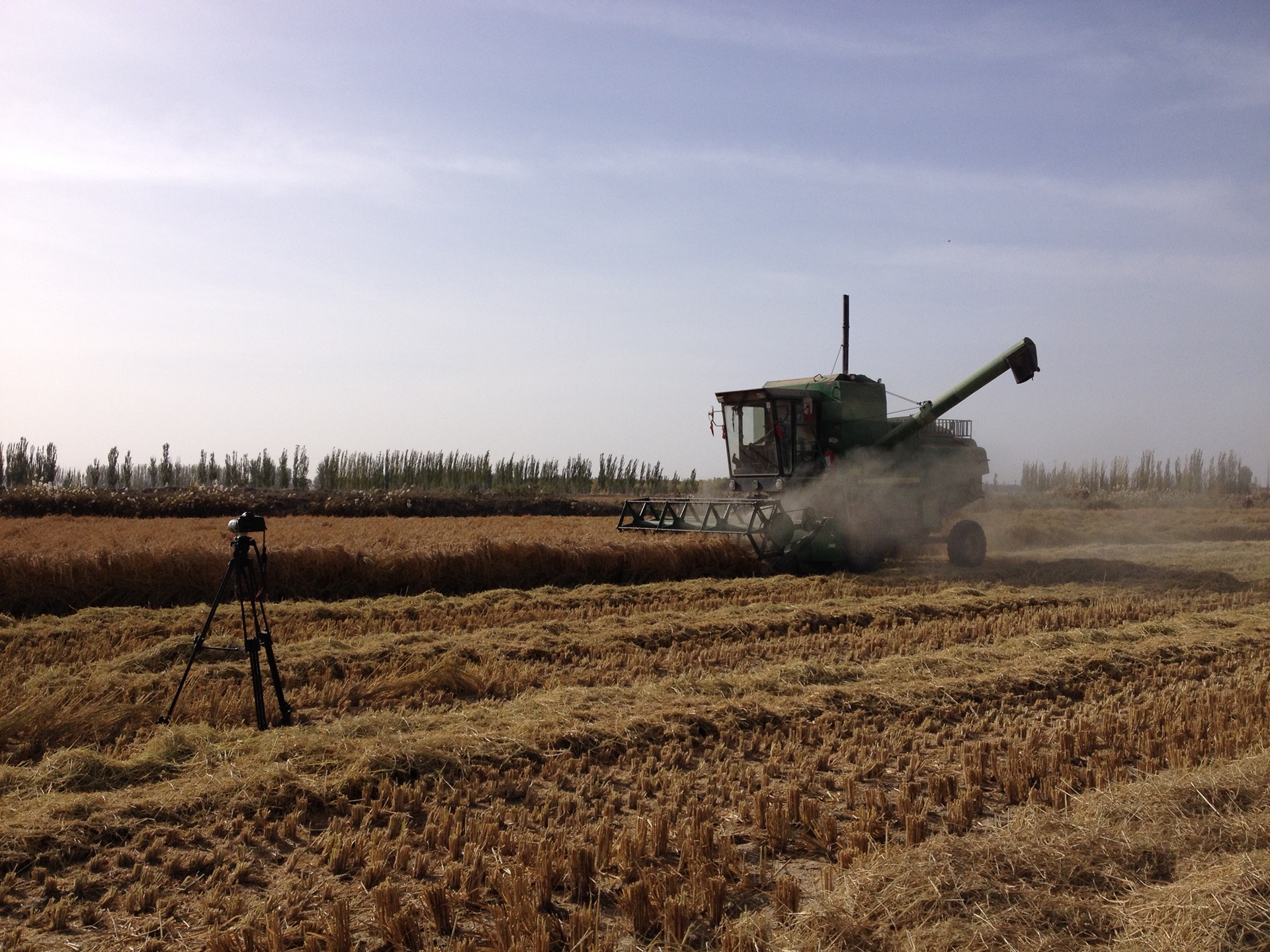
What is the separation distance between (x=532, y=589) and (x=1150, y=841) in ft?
28.5

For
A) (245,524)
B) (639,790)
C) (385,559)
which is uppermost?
(245,524)

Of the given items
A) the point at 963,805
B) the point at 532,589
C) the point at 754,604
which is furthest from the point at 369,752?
the point at 532,589

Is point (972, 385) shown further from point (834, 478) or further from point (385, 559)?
point (385, 559)

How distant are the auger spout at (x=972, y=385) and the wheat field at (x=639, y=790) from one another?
6065 mm

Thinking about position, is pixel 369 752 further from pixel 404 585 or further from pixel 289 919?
pixel 404 585

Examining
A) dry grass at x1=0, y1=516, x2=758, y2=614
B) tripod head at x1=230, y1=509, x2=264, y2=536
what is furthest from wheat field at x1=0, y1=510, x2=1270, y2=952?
dry grass at x1=0, y1=516, x2=758, y2=614

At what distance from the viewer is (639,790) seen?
14.8 ft

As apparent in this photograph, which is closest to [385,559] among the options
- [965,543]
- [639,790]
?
[639,790]

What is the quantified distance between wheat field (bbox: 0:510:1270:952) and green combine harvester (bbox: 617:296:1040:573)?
4.62 meters

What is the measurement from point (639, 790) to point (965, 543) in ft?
37.2

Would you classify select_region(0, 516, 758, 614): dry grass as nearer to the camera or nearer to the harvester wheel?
the harvester wheel

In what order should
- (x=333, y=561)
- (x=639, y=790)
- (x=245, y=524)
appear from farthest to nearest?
(x=333, y=561) → (x=245, y=524) → (x=639, y=790)

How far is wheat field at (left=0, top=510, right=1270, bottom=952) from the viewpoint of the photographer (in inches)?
125

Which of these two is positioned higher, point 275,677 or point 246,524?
point 246,524
